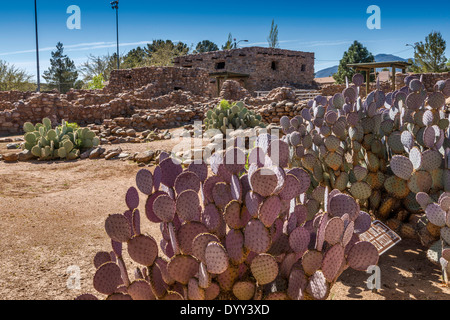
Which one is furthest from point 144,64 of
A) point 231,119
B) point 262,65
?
point 231,119

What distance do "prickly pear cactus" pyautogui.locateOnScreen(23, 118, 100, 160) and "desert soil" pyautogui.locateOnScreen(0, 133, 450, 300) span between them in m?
1.37

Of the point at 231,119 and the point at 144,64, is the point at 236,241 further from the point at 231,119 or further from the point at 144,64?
the point at 144,64

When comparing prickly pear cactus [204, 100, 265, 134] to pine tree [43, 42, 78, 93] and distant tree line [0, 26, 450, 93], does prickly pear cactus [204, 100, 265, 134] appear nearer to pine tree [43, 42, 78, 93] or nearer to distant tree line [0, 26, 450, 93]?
distant tree line [0, 26, 450, 93]

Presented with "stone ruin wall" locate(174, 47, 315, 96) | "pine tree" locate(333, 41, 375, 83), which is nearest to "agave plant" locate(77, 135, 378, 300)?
"stone ruin wall" locate(174, 47, 315, 96)

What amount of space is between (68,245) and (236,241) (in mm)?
2049

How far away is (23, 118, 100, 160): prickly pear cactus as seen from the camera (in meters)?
6.80

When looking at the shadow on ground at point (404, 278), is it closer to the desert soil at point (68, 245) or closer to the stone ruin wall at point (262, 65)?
the desert soil at point (68, 245)

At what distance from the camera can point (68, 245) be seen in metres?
2.85

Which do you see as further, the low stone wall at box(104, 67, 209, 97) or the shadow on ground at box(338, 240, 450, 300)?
the low stone wall at box(104, 67, 209, 97)

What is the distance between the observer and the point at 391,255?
2527mm

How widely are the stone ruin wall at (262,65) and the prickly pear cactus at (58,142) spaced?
1841cm
